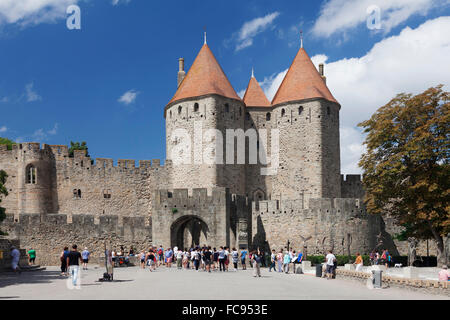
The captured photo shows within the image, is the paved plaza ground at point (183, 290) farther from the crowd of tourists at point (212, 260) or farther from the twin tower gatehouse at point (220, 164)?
the twin tower gatehouse at point (220, 164)

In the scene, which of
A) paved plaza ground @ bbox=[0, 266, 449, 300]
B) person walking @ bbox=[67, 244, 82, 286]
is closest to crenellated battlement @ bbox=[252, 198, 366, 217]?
paved plaza ground @ bbox=[0, 266, 449, 300]

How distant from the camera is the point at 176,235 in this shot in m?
34.4

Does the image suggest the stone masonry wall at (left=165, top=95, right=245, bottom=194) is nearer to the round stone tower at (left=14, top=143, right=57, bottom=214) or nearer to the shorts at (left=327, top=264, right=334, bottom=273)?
the round stone tower at (left=14, top=143, right=57, bottom=214)

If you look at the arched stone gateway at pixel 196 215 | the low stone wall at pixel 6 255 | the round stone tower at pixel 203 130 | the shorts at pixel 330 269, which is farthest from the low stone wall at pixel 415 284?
the round stone tower at pixel 203 130

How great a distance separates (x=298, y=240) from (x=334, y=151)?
10.2 metres

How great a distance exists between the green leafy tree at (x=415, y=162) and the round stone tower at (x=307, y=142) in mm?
8400

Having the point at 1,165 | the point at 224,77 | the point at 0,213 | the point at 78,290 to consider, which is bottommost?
the point at 78,290

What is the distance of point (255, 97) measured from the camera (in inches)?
1827

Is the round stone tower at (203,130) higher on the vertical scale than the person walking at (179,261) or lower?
higher

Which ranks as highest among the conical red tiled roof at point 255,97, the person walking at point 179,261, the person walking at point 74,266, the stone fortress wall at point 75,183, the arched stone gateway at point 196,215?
the conical red tiled roof at point 255,97

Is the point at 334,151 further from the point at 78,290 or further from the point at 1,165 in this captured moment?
the point at 78,290

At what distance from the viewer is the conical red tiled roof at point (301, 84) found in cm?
4300
